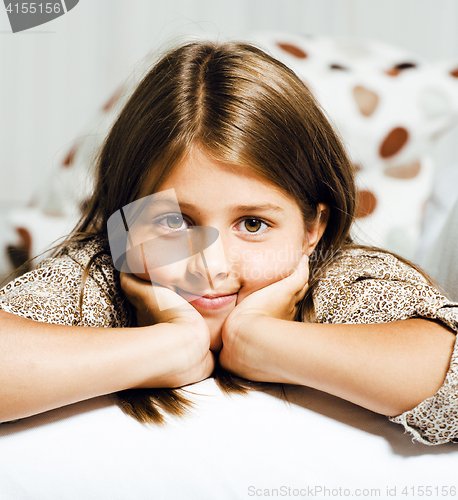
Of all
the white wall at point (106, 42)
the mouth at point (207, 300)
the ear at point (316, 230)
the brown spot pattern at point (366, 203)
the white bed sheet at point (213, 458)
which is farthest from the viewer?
the white wall at point (106, 42)

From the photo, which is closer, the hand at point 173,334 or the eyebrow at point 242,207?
the hand at point 173,334

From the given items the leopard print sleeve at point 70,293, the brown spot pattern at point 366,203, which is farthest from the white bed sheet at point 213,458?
the brown spot pattern at point 366,203

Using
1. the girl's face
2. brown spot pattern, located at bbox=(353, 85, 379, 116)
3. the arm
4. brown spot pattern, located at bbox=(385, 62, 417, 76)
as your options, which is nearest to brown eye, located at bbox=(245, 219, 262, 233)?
the girl's face

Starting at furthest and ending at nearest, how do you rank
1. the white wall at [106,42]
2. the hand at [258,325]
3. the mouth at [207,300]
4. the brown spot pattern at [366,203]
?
the white wall at [106,42] < the brown spot pattern at [366,203] < the mouth at [207,300] < the hand at [258,325]

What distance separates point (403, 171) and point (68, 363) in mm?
1114

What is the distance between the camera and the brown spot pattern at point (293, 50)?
1297mm

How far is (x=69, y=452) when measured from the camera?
1.65 ft

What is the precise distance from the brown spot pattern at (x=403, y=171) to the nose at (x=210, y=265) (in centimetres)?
81

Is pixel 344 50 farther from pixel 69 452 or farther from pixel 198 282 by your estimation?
pixel 69 452

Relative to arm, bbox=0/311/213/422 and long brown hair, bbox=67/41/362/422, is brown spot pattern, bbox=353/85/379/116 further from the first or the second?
arm, bbox=0/311/213/422

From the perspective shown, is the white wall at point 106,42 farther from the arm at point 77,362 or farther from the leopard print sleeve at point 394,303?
the arm at point 77,362

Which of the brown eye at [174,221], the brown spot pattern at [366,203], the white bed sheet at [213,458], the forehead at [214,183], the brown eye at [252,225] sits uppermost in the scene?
the forehead at [214,183]

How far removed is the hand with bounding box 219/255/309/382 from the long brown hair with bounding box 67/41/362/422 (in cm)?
2

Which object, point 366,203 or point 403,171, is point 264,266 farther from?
point 403,171
